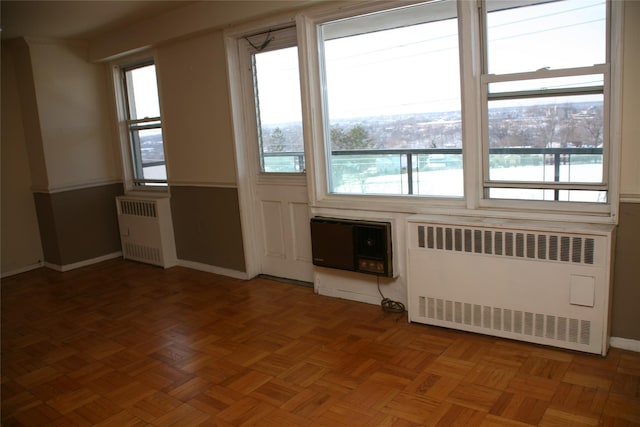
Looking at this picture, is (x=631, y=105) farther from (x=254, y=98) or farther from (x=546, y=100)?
(x=254, y=98)

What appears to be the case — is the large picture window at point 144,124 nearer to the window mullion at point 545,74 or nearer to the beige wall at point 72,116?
the beige wall at point 72,116

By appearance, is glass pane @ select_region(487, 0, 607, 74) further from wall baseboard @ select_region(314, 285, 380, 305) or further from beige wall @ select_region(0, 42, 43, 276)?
beige wall @ select_region(0, 42, 43, 276)

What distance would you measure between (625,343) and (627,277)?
1.21 ft

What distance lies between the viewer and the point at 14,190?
Answer: 17.5 ft

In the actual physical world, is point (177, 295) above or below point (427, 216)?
below

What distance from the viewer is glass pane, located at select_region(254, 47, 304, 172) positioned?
411 cm

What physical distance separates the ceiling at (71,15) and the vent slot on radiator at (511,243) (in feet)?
9.19

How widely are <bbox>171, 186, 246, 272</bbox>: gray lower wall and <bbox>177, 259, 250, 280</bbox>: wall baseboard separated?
3cm

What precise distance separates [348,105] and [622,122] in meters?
1.83

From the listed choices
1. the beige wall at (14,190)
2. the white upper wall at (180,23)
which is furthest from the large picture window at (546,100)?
the beige wall at (14,190)

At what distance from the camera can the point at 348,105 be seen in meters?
3.80

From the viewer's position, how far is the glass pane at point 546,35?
8.77 feet

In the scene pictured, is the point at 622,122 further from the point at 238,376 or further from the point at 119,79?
the point at 119,79

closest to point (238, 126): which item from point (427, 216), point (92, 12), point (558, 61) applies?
point (92, 12)
